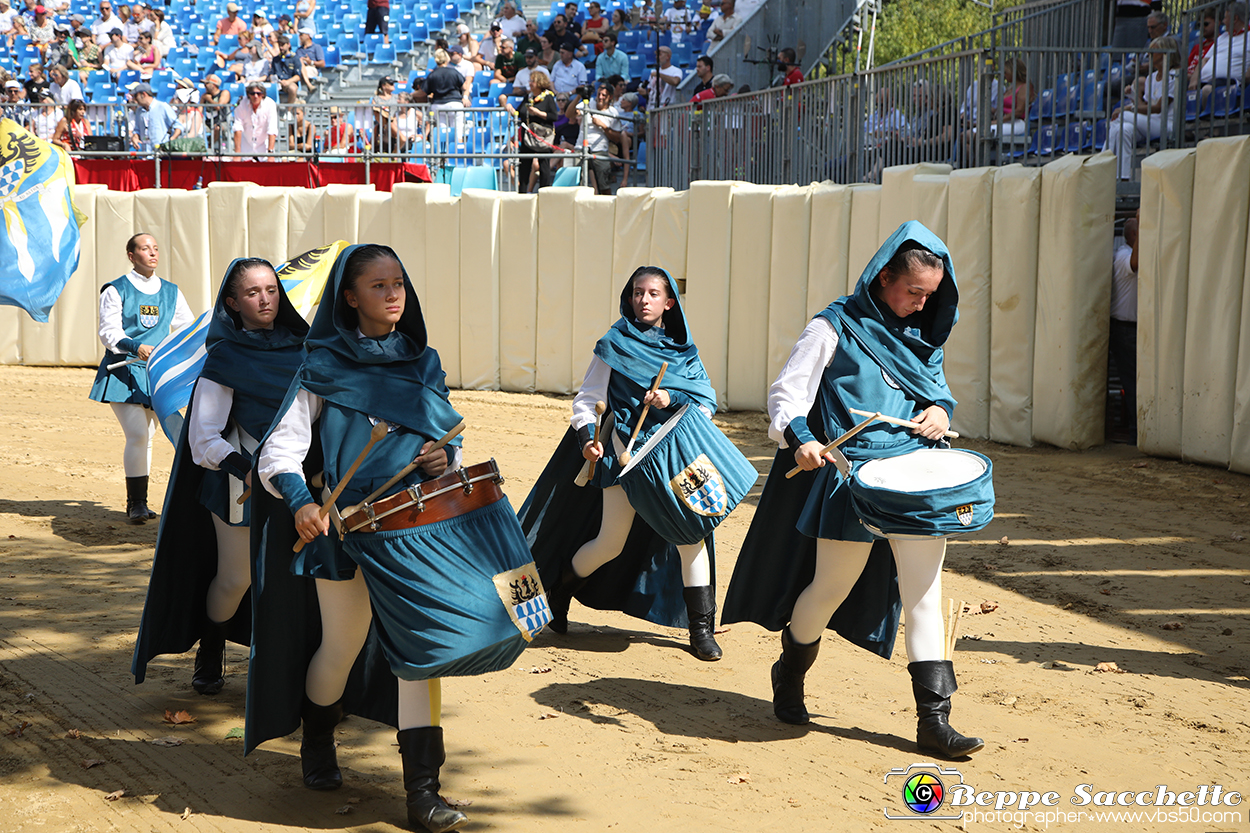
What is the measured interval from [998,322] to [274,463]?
8138 mm

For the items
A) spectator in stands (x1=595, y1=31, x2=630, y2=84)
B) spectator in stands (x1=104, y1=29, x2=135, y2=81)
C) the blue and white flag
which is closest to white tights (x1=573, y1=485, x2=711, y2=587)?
the blue and white flag

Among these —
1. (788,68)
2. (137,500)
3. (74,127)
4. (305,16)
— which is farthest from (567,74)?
(137,500)

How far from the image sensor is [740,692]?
200 inches

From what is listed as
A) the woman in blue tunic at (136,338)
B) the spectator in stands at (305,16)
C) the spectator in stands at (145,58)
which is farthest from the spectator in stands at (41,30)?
the woman in blue tunic at (136,338)

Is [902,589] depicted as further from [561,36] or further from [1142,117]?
[561,36]

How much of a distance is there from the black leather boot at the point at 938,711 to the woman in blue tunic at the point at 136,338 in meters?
5.64

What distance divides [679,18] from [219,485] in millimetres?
17127

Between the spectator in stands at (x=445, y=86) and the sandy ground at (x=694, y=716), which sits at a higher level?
the spectator in stands at (x=445, y=86)

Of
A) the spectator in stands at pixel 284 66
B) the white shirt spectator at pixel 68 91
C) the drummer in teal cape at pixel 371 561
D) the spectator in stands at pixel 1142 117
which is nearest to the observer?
the drummer in teal cape at pixel 371 561

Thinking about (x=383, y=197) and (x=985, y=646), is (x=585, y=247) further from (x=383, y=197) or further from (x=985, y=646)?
(x=985, y=646)

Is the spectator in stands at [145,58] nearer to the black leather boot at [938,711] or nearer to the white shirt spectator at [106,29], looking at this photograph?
the white shirt spectator at [106,29]

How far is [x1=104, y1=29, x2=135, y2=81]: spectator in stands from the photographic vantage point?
2238cm

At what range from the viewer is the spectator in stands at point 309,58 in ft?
69.1

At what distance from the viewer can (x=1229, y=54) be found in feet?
32.9
